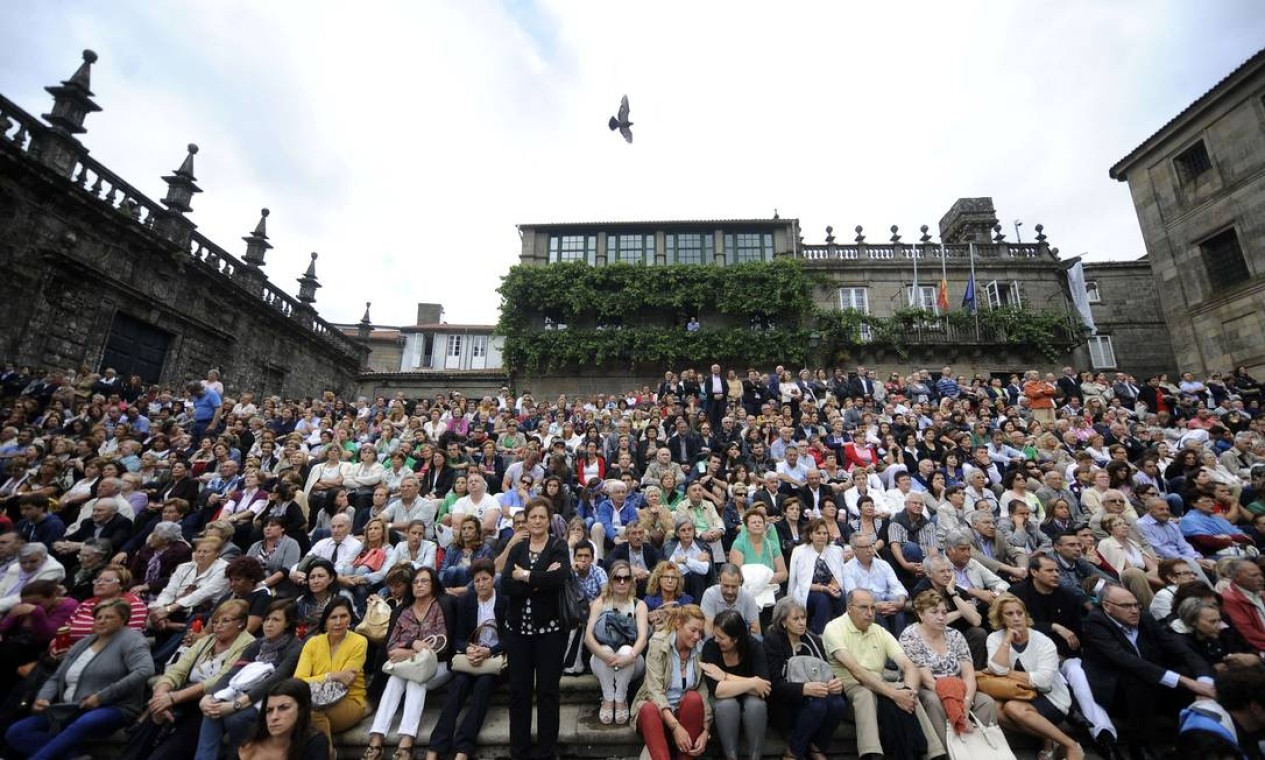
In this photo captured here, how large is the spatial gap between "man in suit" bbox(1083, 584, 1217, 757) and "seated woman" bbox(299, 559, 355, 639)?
6.96 metres

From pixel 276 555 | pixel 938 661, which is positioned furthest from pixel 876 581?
pixel 276 555

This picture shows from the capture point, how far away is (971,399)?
46.6ft

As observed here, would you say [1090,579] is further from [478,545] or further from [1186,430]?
[1186,430]

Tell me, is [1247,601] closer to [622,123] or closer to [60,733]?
[60,733]

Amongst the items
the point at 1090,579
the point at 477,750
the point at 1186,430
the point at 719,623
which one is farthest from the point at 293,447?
the point at 1186,430

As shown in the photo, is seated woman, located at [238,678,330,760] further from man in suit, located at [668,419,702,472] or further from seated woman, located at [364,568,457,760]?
man in suit, located at [668,419,702,472]

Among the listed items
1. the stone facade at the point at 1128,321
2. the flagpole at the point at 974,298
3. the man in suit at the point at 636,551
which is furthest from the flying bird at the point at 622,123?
the stone facade at the point at 1128,321

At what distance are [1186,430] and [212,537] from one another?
17459 mm

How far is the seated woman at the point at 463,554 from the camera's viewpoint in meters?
6.14

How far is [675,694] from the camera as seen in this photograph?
4668 mm

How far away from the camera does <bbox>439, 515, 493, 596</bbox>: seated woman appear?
614 cm

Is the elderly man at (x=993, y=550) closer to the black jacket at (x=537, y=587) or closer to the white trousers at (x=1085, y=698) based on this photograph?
the white trousers at (x=1085, y=698)

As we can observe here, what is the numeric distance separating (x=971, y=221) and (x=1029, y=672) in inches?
1099

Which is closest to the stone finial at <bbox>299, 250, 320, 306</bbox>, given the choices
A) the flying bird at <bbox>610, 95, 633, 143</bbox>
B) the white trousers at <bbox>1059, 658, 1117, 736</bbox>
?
the flying bird at <bbox>610, 95, 633, 143</bbox>
